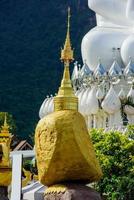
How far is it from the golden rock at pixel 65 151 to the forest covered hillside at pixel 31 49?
3008 cm

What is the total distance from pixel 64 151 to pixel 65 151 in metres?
0.01

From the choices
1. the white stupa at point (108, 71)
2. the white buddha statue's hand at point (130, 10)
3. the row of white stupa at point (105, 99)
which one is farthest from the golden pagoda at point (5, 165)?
the white buddha statue's hand at point (130, 10)

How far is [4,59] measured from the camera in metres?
45.5

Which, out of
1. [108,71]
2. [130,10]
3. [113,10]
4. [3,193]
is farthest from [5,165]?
[113,10]

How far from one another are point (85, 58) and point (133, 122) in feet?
16.7

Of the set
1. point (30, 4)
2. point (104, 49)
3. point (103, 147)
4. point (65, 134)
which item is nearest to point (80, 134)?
point (65, 134)

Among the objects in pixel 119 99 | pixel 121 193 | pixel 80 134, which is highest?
pixel 119 99

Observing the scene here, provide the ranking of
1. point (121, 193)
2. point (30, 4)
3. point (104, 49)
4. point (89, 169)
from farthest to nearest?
point (30, 4) < point (104, 49) < point (121, 193) < point (89, 169)

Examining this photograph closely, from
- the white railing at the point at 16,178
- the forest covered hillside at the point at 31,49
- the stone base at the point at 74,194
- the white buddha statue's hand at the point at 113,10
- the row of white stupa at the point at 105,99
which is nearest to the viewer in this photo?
the stone base at the point at 74,194

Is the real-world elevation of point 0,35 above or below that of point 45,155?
above

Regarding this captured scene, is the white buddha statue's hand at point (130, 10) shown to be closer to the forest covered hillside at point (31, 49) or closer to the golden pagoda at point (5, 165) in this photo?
the forest covered hillside at point (31, 49)

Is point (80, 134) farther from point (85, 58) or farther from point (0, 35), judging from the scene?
point (0, 35)

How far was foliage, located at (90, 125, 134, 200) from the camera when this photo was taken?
15156 millimetres

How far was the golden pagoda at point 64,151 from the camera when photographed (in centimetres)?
703
